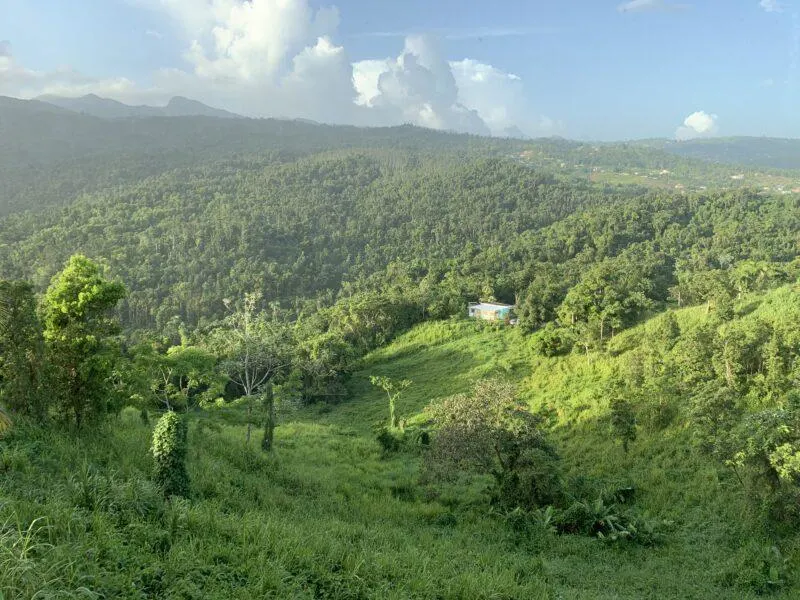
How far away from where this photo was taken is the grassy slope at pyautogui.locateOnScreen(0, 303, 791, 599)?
213 inches

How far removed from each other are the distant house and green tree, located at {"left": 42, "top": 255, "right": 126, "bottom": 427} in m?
38.9

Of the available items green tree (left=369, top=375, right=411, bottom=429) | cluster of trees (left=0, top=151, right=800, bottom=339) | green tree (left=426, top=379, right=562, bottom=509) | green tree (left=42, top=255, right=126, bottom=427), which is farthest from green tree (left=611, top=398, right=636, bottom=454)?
green tree (left=42, top=255, right=126, bottom=427)

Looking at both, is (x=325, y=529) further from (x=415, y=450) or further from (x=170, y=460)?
(x=415, y=450)

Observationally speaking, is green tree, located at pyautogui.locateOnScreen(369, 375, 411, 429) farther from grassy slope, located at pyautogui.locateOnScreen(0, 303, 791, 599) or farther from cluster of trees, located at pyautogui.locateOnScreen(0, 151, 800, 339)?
cluster of trees, located at pyautogui.locateOnScreen(0, 151, 800, 339)

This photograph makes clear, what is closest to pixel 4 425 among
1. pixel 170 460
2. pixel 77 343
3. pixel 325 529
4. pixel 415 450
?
pixel 170 460

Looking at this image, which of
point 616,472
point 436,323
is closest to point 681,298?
point 436,323

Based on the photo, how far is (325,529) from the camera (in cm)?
924

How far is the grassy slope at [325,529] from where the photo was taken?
5406 mm

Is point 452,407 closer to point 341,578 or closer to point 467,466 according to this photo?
point 467,466

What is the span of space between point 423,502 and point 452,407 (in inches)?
144

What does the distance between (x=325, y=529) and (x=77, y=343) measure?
8.02 m

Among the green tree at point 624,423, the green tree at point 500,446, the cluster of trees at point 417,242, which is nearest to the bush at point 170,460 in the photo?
the green tree at point 500,446

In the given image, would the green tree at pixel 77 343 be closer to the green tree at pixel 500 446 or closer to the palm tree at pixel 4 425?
the palm tree at pixel 4 425

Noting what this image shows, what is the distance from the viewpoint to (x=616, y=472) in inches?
689
